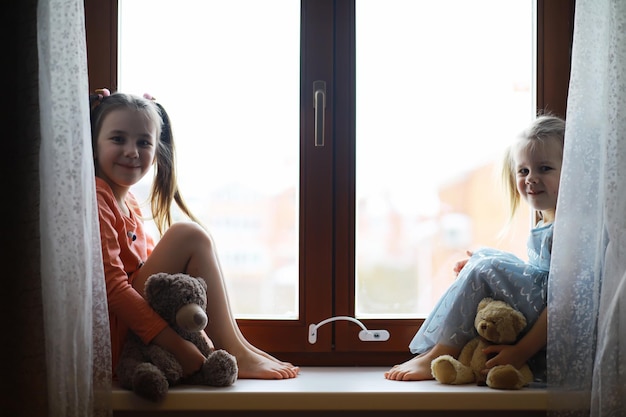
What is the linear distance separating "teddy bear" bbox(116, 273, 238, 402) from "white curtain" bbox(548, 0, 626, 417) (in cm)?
64

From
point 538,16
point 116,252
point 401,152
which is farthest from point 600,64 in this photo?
point 116,252

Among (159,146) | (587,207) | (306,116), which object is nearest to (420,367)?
(587,207)

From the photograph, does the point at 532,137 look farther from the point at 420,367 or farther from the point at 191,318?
the point at 191,318

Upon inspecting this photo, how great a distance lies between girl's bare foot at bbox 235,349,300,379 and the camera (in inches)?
59.6

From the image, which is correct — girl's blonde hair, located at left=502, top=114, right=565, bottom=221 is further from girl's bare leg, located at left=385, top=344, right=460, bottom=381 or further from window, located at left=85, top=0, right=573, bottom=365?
girl's bare leg, located at left=385, top=344, right=460, bottom=381

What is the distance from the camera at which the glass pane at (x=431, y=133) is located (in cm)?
169

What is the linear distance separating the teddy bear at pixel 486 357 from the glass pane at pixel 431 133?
0.23m

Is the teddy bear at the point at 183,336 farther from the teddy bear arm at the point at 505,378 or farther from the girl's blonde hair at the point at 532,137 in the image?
the girl's blonde hair at the point at 532,137

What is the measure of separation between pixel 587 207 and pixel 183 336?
32.4 inches

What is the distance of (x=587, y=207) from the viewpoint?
1355 millimetres

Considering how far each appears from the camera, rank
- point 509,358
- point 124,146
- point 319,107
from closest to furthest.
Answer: point 509,358 < point 124,146 < point 319,107

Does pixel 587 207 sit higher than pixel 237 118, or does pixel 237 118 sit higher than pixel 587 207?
pixel 237 118

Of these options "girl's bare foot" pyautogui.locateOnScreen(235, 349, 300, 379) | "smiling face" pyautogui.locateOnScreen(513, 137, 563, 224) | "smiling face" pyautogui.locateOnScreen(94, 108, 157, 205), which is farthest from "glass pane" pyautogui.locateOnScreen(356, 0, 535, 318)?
"smiling face" pyautogui.locateOnScreen(94, 108, 157, 205)

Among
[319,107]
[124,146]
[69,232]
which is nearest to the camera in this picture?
[69,232]
